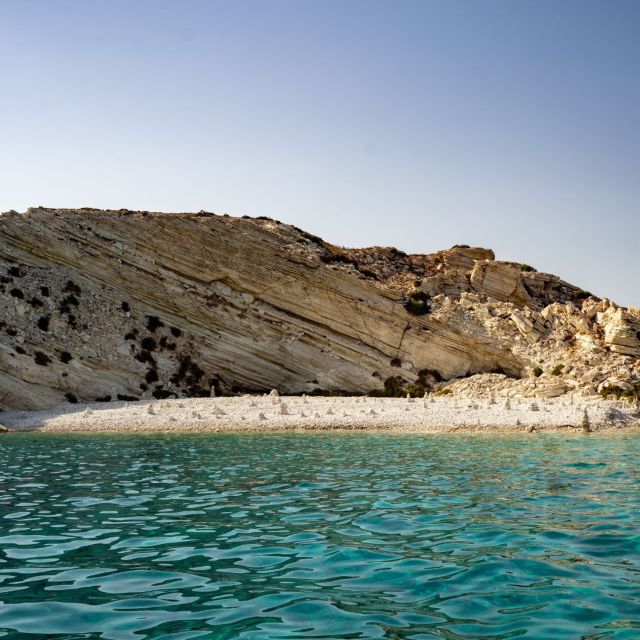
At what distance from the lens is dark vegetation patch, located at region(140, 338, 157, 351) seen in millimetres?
51344

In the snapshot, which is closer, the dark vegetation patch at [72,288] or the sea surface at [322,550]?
the sea surface at [322,550]

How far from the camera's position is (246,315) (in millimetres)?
54312

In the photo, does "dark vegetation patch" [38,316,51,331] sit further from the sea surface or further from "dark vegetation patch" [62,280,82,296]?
the sea surface

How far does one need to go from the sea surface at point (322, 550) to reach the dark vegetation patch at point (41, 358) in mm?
26491

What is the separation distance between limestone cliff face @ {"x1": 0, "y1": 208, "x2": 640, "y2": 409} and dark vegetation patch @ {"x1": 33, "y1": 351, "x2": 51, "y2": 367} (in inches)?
113

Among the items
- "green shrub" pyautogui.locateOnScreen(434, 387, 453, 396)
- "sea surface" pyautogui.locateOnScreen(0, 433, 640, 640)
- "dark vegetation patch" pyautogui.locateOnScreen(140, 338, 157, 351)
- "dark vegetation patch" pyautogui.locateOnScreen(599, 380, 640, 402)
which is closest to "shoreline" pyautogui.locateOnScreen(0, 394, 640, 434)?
"dark vegetation patch" pyautogui.locateOnScreen(599, 380, 640, 402)

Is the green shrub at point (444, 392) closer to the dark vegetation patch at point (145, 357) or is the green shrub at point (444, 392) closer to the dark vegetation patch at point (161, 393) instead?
the dark vegetation patch at point (161, 393)

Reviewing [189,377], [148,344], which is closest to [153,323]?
A: [148,344]

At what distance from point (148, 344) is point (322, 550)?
43825 mm

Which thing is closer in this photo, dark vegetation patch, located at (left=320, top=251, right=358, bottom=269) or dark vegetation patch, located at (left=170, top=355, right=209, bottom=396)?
dark vegetation patch, located at (left=170, top=355, right=209, bottom=396)

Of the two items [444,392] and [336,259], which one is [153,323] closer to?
[336,259]

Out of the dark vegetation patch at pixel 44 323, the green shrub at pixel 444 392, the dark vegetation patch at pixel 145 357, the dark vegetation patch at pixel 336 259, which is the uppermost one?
the dark vegetation patch at pixel 336 259

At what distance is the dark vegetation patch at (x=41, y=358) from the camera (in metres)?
44.7

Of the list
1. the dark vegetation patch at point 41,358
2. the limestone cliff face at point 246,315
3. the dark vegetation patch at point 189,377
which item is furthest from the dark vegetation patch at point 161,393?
the dark vegetation patch at point 41,358
